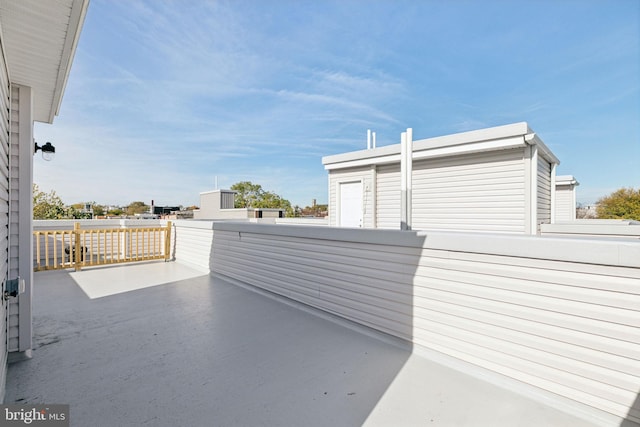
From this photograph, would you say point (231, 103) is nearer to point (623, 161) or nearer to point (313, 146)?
point (313, 146)

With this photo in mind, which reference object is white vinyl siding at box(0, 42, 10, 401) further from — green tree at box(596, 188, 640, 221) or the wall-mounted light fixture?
green tree at box(596, 188, 640, 221)

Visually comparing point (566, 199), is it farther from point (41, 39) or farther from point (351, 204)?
point (41, 39)

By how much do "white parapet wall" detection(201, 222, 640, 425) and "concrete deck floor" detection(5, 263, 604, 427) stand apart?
198 millimetres

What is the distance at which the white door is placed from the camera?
276 inches

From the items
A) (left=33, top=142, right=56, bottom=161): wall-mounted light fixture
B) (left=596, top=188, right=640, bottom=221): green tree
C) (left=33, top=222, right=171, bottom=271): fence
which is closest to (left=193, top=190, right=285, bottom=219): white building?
(left=33, top=222, right=171, bottom=271): fence

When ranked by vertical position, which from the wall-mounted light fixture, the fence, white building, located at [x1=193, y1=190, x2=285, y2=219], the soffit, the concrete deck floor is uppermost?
the soffit

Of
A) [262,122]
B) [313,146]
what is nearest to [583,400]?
[262,122]

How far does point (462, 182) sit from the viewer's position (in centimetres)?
552

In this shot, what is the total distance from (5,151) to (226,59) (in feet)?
29.0

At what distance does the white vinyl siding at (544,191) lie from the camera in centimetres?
539

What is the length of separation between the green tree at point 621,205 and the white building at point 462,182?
1581 centimetres

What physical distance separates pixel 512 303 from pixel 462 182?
393 cm

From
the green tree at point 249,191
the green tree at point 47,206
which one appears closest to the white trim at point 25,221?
the green tree at point 47,206

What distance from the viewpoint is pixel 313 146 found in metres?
22.3
